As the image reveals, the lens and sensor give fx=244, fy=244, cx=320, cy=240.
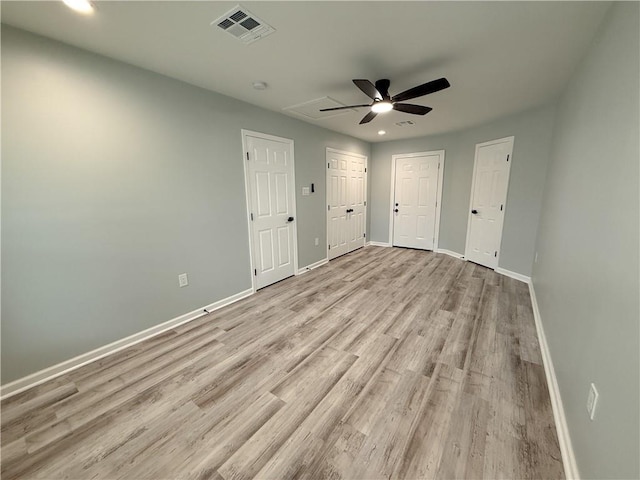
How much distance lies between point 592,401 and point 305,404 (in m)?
1.48

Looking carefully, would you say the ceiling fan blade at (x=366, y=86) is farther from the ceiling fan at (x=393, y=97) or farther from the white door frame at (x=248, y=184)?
the white door frame at (x=248, y=184)

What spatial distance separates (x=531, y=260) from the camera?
11.5ft

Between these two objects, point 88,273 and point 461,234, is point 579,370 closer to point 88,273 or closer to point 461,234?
point 88,273

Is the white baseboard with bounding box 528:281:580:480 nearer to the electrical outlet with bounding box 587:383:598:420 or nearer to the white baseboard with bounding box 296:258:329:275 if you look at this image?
the electrical outlet with bounding box 587:383:598:420

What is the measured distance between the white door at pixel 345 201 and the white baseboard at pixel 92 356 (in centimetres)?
267

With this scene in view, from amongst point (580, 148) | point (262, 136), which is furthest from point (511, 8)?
point (262, 136)

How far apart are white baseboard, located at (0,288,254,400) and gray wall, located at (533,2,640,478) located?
3074 millimetres

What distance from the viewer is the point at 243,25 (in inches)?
64.8

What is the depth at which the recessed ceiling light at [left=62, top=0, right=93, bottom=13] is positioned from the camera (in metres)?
1.42

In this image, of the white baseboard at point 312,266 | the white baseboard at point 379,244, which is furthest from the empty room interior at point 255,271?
the white baseboard at point 379,244

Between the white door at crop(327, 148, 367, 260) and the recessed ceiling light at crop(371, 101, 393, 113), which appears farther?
the white door at crop(327, 148, 367, 260)

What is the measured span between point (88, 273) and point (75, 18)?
5.86 feet

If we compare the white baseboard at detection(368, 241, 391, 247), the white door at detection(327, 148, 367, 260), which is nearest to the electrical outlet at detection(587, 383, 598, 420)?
the white door at detection(327, 148, 367, 260)

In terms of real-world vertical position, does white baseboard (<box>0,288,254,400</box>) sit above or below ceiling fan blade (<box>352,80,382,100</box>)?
below
